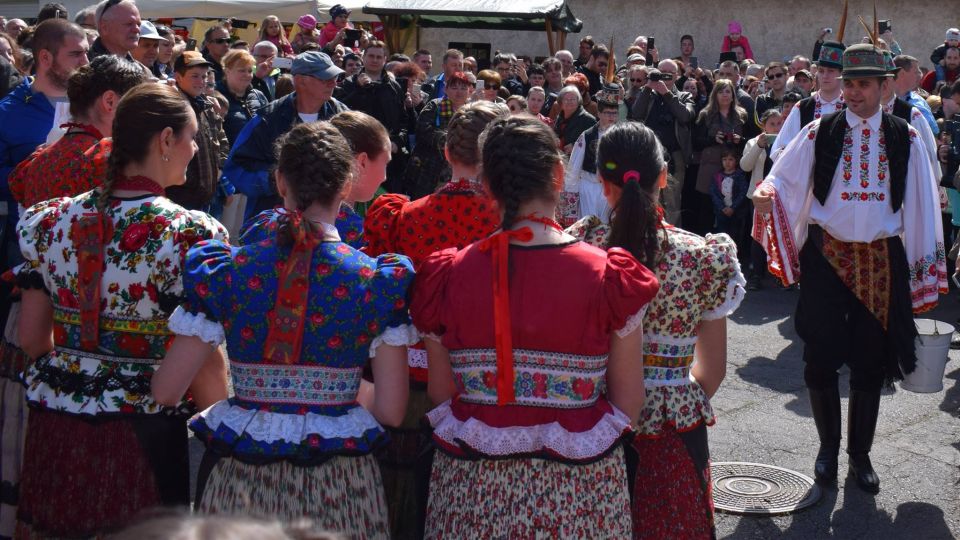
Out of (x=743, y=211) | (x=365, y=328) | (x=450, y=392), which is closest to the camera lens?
(x=365, y=328)

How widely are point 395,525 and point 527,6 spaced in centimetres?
1398

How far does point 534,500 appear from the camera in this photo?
2.72 m

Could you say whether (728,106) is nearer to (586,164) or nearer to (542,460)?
(586,164)

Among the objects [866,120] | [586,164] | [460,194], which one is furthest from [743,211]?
[460,194]

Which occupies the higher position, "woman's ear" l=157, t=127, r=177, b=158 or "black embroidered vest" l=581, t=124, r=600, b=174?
"black embroidered vest" l=581, t=124, r=600, b=174

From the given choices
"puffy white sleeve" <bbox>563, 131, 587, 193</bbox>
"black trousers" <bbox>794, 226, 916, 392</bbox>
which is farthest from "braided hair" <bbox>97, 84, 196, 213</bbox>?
"puffy white sleeve" <bbox>563, 131, 587, 193</bbox>

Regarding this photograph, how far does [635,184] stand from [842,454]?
2906mm

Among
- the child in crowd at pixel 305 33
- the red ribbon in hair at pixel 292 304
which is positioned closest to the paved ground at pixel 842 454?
the red ribbon in hair at pixel 292 304

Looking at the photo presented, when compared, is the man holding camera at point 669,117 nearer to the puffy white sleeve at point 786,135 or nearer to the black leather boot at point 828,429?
the puffy white sleeve at point 786,135

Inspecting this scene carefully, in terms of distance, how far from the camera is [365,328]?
A: 2689 mm

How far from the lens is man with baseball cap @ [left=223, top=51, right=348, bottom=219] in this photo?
5703mm

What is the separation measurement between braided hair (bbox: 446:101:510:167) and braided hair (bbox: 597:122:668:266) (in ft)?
1.80

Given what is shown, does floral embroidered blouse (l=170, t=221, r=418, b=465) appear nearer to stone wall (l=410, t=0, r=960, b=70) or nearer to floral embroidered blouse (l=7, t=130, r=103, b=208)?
floral embroidered blouse (l=7, t=130, r=103, b=208)

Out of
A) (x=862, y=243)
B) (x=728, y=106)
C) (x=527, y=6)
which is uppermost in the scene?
(x=527, y=6)
